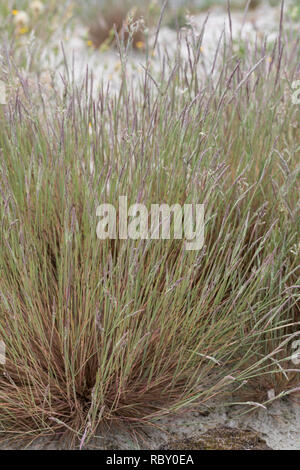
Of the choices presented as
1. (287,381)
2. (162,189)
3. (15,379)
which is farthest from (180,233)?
(15,379)

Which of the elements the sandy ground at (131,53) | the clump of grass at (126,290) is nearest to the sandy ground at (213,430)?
the clump of grass at (126,290)

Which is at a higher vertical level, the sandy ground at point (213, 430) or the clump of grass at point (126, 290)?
the clump of grass at point (126, 290)

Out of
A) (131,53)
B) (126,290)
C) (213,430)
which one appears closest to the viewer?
(126,290)

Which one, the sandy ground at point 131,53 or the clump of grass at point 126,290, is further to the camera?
the sandy ground at point 131,53

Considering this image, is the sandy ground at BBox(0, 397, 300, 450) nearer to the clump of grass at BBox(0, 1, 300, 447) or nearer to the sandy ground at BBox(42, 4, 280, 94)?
the clump of grass at BBox(0, 1, 300, 447)

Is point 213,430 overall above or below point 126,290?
below

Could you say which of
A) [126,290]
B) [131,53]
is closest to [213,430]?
[126,290]

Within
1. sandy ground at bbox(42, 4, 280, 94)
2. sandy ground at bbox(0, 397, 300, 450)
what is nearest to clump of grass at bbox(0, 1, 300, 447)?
sandy ground at bbox(0, 397, 300, 450)

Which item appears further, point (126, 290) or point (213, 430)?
point (213, 430)

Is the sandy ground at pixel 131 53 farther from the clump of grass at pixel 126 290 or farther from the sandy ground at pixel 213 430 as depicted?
the sandy ground at pixel 213 430

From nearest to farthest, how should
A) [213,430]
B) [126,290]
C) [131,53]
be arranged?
[126,290]
[213,430]
[131,53]

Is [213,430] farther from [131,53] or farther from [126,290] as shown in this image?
[131,53]

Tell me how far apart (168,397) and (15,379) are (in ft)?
1.44

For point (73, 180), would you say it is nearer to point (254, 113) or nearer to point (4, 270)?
point (4, 270)
